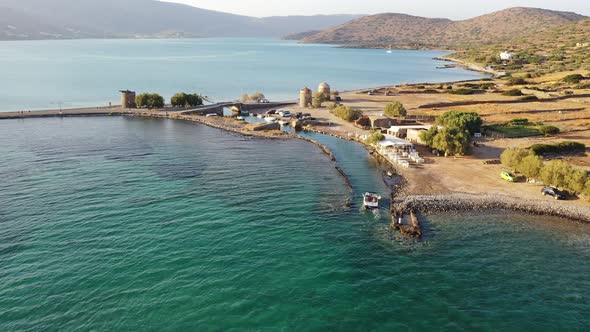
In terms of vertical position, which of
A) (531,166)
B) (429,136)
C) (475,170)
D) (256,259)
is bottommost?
(256,259)

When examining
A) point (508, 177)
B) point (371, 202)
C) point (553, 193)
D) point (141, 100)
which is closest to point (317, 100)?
point (141, 100)

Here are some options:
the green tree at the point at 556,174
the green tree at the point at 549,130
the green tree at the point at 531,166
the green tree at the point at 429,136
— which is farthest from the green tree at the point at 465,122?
the green tree at the point at 556,174

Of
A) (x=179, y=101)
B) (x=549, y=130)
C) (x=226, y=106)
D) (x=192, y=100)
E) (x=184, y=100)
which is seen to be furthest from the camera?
(x=226, y=106)

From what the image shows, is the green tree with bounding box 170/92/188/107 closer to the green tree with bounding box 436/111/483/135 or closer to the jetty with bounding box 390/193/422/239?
the green tree with bounding box 436/111/483/135

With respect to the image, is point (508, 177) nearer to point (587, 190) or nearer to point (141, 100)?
point (587, 190)

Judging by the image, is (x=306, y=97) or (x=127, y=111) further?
(x=306, y=97)

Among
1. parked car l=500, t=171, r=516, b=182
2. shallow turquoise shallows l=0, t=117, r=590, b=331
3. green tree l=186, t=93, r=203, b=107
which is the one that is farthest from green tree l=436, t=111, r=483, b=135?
green tree l=186, t=93, r=203, b=107
